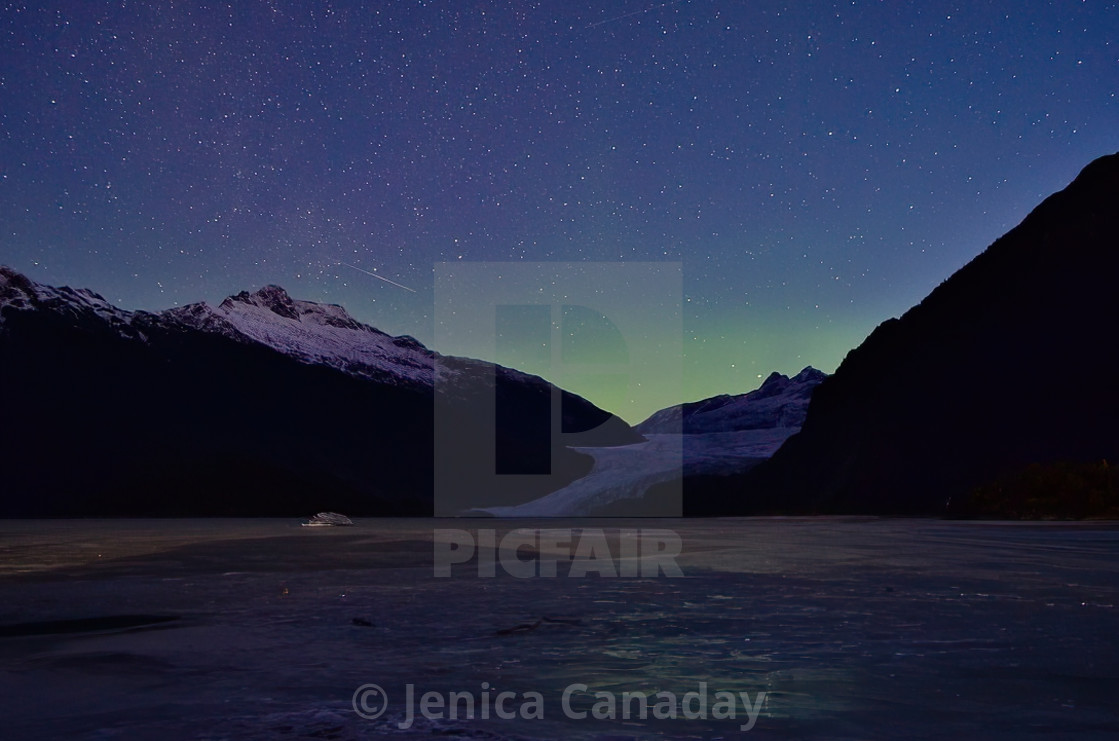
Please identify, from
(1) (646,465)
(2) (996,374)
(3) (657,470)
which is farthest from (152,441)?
(2) (996,374)

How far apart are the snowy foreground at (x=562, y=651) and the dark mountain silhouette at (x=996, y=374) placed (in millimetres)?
49697

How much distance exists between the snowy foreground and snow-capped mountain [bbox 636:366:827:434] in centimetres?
13315

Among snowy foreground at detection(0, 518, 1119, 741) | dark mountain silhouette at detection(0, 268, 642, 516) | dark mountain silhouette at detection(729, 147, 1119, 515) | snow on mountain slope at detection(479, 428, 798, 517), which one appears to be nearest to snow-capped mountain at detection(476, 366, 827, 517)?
snow on mountain slope at detection(479, 428, 798, 517)

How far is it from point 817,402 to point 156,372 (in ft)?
468

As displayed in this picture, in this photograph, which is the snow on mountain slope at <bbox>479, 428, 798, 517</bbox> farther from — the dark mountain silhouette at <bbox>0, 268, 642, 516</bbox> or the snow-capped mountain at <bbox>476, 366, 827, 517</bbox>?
the dark mountain silhouette at <bbox>0, 268, 642, 516</bbox>

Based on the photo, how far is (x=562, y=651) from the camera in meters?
9.91

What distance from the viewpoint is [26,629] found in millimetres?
11844

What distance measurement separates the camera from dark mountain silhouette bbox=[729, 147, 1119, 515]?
63312 mm

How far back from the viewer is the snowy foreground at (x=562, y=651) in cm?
684

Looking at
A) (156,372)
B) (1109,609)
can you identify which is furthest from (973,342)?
(156,372)

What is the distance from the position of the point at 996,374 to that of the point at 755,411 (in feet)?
308

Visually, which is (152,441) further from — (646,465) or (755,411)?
(755,411)

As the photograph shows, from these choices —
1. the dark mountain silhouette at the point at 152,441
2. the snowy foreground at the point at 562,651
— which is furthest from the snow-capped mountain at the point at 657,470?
the snowy foreground at the point at 562,651

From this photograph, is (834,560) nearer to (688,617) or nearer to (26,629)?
(688,617)
